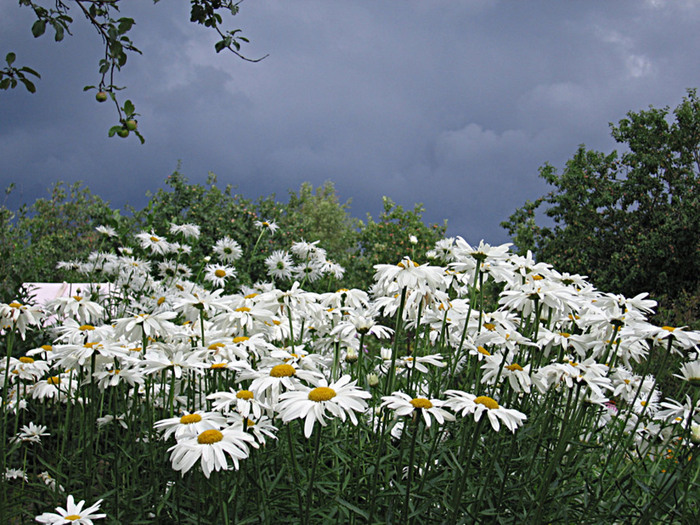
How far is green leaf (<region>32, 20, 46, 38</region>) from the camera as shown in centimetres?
262

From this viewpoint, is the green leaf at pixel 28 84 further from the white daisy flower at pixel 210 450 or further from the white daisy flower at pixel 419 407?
the white daisy flower at pixel 419 407

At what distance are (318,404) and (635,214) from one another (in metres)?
16.2

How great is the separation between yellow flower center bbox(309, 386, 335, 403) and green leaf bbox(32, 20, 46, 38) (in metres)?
2.30

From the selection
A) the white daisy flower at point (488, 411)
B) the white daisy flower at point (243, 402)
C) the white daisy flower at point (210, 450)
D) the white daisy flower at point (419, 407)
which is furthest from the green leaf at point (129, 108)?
the white daisy flower at point (488, 411)

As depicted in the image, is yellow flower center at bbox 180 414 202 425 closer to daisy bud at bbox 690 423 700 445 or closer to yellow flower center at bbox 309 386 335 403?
yellow flower center at bbox 309 386 335 403

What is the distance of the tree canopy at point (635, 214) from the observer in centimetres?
1408

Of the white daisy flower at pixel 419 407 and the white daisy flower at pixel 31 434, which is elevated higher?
the white daisy flower at pixel 419 407

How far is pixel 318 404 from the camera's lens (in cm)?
158

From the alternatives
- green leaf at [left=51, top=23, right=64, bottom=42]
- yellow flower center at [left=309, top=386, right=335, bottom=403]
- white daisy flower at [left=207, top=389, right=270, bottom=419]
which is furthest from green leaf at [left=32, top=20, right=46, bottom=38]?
yellow flower center at [left=309, top=386, right=335, bottom=403]

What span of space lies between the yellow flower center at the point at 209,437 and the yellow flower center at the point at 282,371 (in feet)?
0.90

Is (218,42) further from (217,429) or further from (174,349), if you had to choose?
(217,429)

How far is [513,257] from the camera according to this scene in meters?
2.76

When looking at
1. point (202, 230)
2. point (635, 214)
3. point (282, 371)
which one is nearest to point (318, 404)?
point (282, 371)

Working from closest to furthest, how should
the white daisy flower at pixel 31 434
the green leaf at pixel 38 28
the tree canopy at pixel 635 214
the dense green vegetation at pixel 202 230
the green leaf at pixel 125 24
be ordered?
the green leaf at pixel 38 28, the green leaf at pixel 125 24, the white daisy flower at pixel 31 434, the dense green vegetation at pixel 202 230, the tree canopy at pixel 635 214
